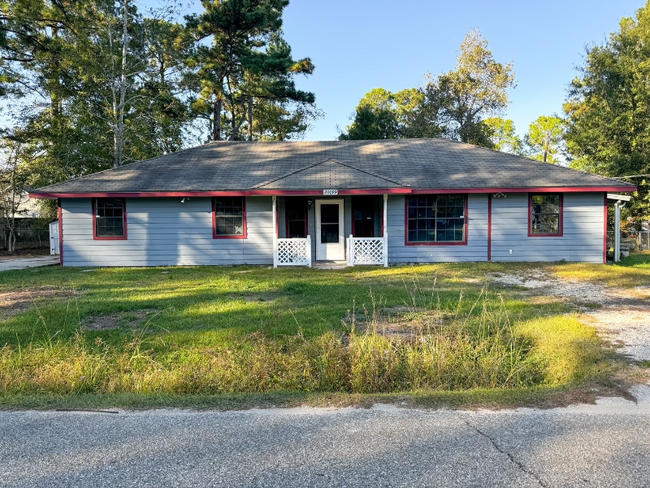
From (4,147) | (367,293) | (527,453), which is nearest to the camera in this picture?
(527,453)

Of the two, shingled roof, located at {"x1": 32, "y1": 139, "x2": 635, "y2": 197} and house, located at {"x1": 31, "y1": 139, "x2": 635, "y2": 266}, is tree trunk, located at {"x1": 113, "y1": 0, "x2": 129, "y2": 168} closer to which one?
shingled roof, located at {"x1": 32, "y1": 139, "x2": 635, "y2": 197}

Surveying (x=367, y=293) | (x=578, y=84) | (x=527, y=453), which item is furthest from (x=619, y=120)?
(x=527, y=453)

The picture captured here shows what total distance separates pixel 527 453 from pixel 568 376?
173 cm

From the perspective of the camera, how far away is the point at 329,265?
12.3 meters

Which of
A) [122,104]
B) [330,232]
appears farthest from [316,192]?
[122,104]

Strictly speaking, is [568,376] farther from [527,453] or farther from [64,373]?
[64,373]

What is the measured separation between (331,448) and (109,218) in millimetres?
12379

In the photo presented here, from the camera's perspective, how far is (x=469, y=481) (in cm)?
221

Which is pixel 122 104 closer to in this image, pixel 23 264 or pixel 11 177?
pixel 11 177

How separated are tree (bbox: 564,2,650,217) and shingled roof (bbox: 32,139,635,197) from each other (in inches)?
517

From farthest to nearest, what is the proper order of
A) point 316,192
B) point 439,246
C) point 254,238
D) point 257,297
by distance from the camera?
point 254,238, point 439,246, point 316,192, point 257,297

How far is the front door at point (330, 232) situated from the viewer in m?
13.0

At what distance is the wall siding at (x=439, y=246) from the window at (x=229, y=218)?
4490mm

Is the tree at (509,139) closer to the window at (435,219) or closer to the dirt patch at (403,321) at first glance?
the window at (435,219)
